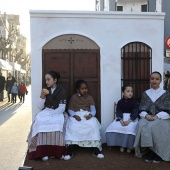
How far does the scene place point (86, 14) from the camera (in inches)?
265

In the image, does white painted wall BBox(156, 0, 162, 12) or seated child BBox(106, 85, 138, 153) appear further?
white painted wall BBox(156, 0, 162, 12)

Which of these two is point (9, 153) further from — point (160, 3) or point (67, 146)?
point (160, 3)

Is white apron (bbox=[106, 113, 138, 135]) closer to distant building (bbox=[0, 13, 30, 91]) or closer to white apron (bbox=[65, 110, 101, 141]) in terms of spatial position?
white apron (bbox=[65, 110, 101, 141])

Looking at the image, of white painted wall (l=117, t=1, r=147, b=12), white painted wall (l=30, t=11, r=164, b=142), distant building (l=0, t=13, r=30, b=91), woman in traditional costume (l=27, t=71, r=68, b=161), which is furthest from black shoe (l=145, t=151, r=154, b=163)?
white painted wall (l=117, t=1, r=147, b=12)

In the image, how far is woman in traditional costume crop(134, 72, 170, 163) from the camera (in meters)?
5.55

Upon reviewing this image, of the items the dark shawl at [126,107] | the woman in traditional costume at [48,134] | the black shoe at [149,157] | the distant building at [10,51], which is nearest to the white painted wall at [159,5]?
the distant building at [10,51]

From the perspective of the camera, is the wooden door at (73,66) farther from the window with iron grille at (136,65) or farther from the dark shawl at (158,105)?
the dark shawl at (158,105)

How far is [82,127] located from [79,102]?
2.21 feet

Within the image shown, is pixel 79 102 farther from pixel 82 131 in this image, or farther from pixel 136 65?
pixel 136 65

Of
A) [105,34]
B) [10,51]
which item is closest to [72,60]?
[105,34]

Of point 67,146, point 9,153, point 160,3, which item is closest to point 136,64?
point 67,146

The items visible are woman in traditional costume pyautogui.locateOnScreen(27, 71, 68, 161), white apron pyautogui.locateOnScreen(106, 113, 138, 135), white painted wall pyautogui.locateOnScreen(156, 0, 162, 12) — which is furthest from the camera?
white painted wall pyautogui.locateOnScreen(156, 0, 162, 12)

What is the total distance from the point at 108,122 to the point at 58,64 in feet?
5.52

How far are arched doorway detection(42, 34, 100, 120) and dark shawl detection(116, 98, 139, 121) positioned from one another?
2.33ft
